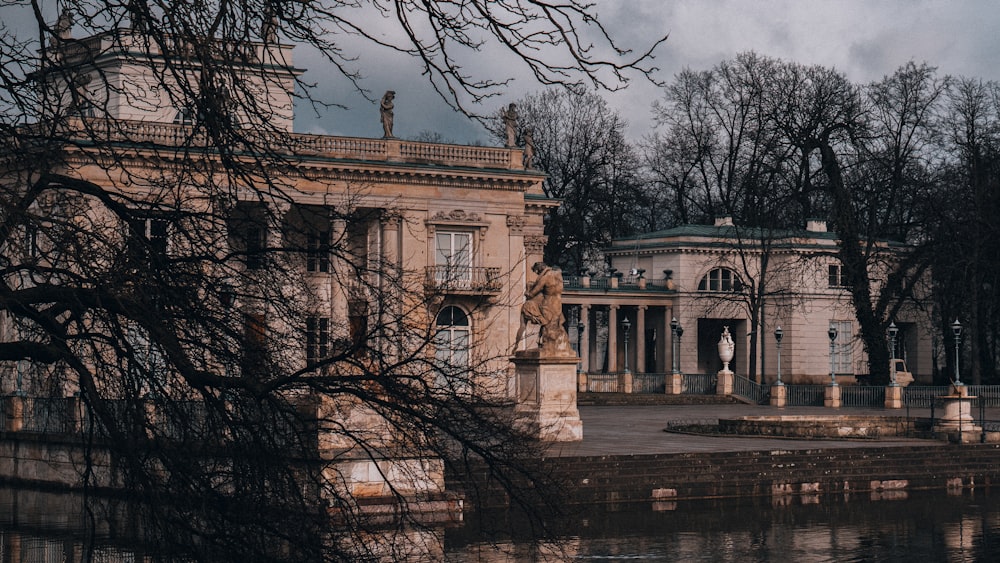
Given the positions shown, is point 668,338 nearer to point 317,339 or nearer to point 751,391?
point 751,391

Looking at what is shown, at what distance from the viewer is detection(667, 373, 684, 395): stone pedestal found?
190ft

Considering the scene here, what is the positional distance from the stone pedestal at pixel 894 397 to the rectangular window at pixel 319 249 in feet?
150

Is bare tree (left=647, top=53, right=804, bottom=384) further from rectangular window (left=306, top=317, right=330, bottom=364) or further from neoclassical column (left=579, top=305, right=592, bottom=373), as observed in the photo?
rectangular window (left=306, top=317, right=330, bottom=364)

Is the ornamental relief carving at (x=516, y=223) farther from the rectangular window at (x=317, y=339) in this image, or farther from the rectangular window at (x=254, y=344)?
the rectangular window at (x=254, y=344)

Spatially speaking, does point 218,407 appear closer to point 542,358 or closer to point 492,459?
point 492,459

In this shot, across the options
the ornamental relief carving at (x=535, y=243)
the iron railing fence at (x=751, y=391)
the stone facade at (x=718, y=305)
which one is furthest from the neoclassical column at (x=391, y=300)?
the stone facade at (x=718, y=305)

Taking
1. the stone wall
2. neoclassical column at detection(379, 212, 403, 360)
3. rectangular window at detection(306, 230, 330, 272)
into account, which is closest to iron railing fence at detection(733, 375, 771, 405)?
the stone wall

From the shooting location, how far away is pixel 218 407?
740 cm

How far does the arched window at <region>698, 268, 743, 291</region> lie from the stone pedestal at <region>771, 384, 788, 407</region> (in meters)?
15.5

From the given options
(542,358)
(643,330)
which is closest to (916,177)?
(643,330)

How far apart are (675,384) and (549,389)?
87.7 ft

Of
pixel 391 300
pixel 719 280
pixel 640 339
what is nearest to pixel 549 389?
pixel 391 300

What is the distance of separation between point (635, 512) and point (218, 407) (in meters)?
17.8

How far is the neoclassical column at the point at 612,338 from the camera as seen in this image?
68625 millimetres
